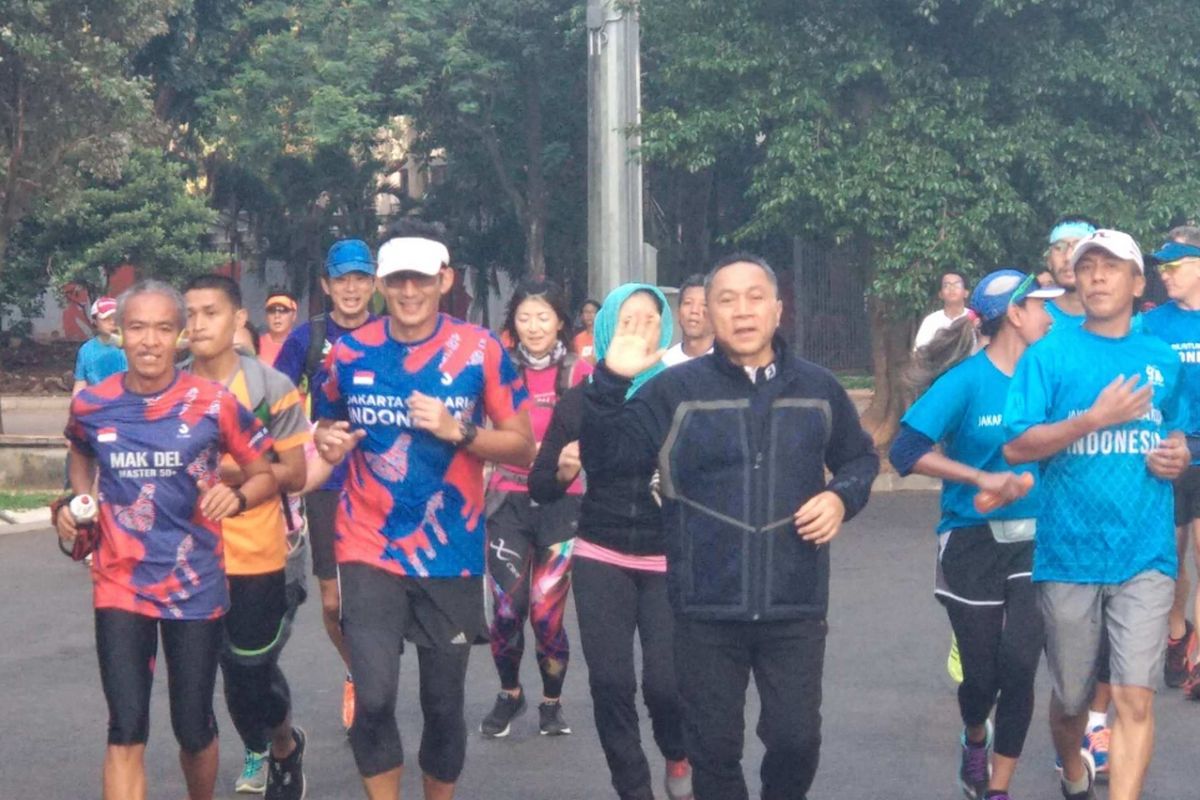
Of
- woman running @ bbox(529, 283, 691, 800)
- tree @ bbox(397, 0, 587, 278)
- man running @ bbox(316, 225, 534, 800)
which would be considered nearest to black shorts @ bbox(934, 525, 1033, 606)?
woman running @ bbox(529, 283, 691, 800)

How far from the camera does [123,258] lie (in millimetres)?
32969

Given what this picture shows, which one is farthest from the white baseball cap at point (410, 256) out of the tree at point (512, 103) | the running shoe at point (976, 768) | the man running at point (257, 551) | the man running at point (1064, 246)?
the tree at point (512, 103)

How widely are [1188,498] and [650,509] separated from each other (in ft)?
11.2

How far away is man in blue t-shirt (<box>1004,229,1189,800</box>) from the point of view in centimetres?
557

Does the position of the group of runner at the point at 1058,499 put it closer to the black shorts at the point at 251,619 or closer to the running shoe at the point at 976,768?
the running shoe at the point at 976,768

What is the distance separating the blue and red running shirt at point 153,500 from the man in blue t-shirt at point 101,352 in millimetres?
5732

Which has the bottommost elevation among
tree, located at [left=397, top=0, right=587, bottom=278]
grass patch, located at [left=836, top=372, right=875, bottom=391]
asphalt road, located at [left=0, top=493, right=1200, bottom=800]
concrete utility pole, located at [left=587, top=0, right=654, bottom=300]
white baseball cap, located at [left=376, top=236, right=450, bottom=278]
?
asphalt road, located at [left=0, top=493, right=1200, bottom=800]

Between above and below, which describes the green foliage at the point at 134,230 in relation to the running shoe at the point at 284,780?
above

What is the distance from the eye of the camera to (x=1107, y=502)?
18.3 feet

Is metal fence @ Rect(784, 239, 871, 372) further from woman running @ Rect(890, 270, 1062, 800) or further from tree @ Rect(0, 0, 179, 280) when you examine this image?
woman running @ Rect(890, 270, 1062, 800)

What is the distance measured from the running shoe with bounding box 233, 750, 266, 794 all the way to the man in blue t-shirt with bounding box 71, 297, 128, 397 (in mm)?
4848

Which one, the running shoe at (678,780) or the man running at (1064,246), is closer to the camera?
the running shoe at (678,780)

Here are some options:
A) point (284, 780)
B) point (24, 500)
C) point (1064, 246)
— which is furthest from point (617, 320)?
point (24, 500)

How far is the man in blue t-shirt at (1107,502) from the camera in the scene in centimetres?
557
